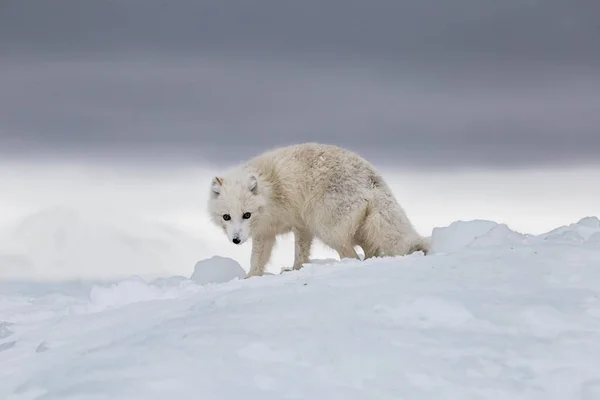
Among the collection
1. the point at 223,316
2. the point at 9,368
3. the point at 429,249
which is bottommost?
the point at 9,368

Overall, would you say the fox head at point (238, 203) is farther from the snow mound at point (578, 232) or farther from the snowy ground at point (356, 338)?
the snow mound at point (578, 232)

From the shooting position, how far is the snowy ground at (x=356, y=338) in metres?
4.53

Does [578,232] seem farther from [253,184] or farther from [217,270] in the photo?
[217,270]

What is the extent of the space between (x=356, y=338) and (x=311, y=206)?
18.8ft

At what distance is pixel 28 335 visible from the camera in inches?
274

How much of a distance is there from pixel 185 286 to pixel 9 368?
3883 millimetres

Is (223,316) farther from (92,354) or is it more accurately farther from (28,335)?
(28,335)

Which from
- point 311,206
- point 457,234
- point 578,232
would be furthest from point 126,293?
point 578,232

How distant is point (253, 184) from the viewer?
11000 millimetres

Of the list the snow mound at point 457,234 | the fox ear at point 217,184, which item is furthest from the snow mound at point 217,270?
the snow mound at point 457,234

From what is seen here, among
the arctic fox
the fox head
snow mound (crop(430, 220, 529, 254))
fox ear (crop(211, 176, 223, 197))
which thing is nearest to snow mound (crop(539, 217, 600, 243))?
snow mound (crop(430, 220, 529, 254))

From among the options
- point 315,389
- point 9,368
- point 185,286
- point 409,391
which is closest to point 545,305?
point 409,391

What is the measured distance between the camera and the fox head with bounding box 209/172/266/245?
10906mm

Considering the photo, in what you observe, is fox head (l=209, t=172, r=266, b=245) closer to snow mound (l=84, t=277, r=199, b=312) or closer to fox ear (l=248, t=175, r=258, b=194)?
fox ear (l=248, t=175, r=258, b=194)
